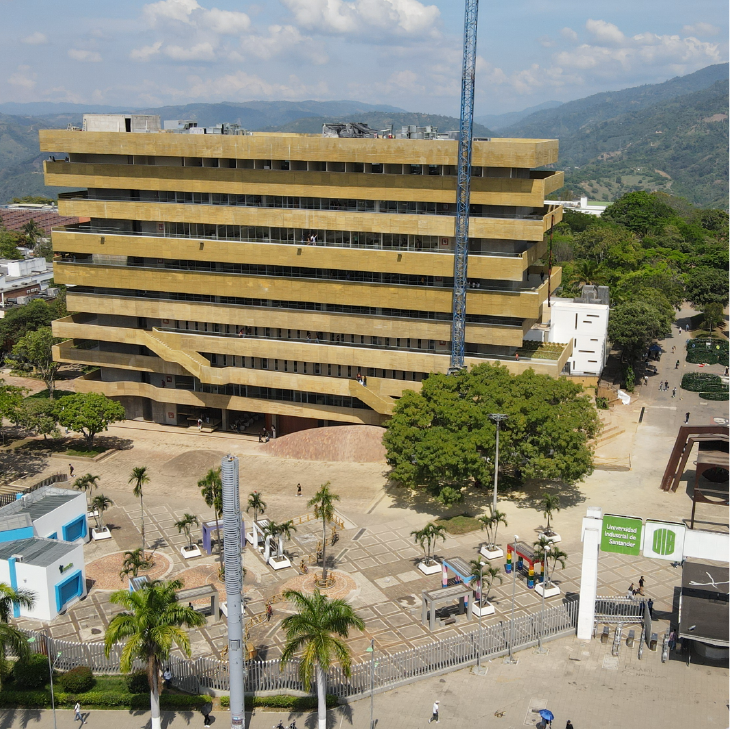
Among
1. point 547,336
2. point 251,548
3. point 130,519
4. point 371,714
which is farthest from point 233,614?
point 547,336

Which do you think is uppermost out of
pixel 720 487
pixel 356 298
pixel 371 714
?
pixel 356 298

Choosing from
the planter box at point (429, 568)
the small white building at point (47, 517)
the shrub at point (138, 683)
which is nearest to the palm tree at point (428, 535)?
the planter box at point (429, 568)

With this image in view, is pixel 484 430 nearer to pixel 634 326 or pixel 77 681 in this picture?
pixel 77 681

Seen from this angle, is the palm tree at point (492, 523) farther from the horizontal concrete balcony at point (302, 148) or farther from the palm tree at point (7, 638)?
the palm tree at point (7, 638)

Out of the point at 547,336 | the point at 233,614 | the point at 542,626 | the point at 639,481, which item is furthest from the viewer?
the point at 547,336

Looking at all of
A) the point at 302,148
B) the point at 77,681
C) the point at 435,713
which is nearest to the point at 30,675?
the point at 77,681

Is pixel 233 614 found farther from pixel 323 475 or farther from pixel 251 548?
pixel 323 475

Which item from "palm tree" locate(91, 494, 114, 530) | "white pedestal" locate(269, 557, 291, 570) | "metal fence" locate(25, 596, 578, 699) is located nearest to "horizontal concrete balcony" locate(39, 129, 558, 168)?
"palm tree" locate(91, 494, 114, 530)
